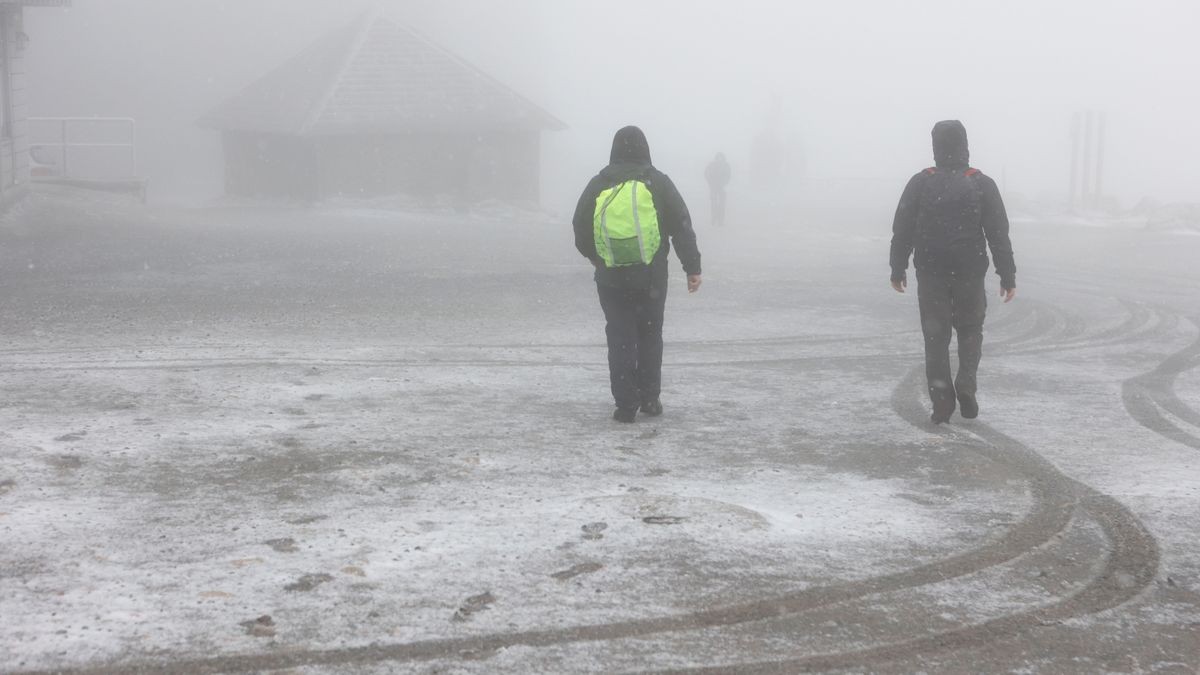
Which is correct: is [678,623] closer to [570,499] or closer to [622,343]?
[570,499]

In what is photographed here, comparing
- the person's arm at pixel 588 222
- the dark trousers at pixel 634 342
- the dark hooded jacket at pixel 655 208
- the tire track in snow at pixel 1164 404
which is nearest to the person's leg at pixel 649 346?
the dark trousers at pixel 634 342

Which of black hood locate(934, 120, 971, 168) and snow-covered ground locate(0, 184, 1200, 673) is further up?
black hood locate(934, 120, 971, 168)

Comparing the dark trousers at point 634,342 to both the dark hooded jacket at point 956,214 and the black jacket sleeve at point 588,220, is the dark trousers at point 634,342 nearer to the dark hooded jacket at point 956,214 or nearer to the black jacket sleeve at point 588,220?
the black jacket sleeve at point 588,220

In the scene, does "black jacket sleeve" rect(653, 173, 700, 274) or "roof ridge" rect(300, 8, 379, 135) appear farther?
"roof ridge" rect(300, 8, 379, 135)

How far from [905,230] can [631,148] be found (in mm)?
1555

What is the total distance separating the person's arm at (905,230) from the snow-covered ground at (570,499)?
2.64 ft

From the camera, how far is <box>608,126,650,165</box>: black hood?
6828 mm

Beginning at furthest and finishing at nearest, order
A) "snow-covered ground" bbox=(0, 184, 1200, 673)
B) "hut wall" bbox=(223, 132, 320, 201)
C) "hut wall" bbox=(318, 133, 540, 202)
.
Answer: "hut wall" bbox=(223, 132, 320, 201) → "hut wall" bbox=(318, 133, 540, 202) → "snow-covered ground" bbox=(0, 184, 1200, 673)

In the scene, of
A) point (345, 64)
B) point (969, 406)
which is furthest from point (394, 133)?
point (969, 406)

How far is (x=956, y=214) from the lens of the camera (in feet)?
22.5

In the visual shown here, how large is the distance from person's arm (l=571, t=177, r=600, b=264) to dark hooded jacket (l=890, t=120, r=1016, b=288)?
166cm

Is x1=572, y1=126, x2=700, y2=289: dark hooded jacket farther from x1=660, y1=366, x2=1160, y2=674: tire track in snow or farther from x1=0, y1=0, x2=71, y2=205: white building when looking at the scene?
x1=0, y1=0, x2=71, y2=205: white building

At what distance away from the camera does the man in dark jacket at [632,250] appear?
6.77 meters

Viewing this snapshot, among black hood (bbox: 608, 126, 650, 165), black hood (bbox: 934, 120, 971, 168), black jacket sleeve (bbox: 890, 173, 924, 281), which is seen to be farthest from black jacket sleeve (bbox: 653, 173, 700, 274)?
black hood (bbox: 934, 120, 971, 168)
